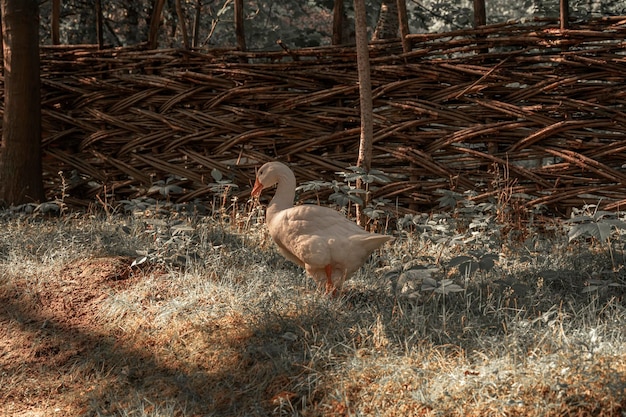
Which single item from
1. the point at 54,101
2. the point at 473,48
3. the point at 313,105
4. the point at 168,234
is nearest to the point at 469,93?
the point at 473,48

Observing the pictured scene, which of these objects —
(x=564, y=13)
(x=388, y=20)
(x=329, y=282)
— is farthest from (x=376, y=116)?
(x=329, y=282)

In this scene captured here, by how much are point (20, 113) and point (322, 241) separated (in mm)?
3594

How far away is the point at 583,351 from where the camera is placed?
107 inches

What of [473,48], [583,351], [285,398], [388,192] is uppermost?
[473,48]

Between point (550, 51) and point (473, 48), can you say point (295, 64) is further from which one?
point (550, 51)

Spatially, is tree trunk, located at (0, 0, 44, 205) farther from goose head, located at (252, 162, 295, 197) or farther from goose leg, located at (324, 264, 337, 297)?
goose leg, located at (324, 264, 337, 297)

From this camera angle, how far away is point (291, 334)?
321 centimetres

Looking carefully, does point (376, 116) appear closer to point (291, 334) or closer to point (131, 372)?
point (291, 334)

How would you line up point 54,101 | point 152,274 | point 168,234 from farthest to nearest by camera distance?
point 54,101 → point 168,234 → point 152,274

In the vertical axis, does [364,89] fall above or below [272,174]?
above

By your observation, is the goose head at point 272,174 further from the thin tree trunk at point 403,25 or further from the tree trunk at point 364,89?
the thin tree trunk at point 403,25

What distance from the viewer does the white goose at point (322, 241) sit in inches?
138

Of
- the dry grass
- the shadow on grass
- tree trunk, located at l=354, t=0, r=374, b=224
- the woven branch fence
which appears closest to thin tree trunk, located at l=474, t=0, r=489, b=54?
the woven branch fence

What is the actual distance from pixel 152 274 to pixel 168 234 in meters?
Answer: 0.61
